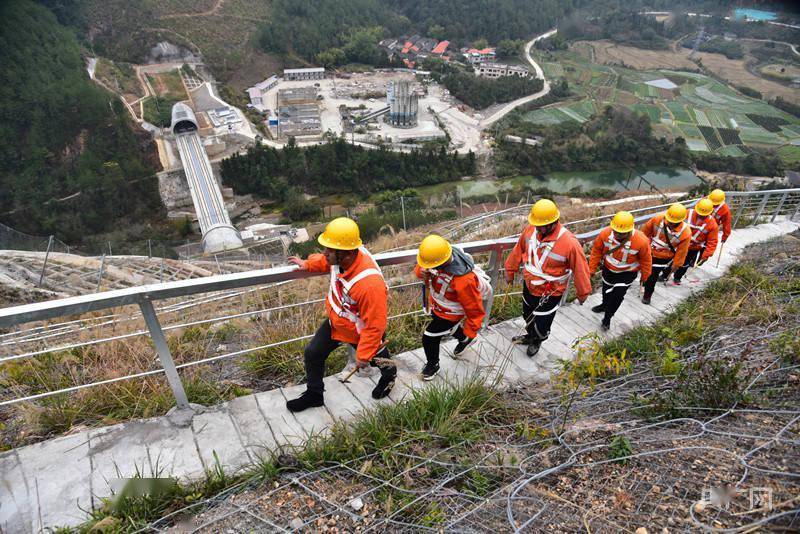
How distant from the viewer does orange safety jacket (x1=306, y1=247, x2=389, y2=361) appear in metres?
2.29

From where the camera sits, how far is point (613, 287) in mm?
3979

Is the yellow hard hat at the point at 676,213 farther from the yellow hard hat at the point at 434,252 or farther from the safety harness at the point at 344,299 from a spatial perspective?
the safety harness at the point at 344,299

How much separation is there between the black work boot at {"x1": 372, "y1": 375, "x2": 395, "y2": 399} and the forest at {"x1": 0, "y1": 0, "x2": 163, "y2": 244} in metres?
33.1

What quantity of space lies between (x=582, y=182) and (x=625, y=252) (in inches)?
1452

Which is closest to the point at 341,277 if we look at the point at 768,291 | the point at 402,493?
the point at 402,493

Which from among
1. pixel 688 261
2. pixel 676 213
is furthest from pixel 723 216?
pixel 676 213

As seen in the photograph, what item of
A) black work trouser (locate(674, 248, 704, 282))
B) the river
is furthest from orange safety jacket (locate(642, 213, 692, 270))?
the river

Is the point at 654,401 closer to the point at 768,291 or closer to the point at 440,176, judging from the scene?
the point at 768,291

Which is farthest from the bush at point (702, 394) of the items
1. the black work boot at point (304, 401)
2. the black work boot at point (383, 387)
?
the black work boot at point (304, 401)

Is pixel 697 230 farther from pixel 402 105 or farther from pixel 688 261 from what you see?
pixel 402 105

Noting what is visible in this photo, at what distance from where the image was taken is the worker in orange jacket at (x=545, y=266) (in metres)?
3.12

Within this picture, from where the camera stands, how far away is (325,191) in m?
35.3

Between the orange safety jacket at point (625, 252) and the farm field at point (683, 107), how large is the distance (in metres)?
45.0

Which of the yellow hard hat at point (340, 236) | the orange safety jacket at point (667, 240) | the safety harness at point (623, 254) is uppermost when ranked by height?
the yellow hard hat at point (340, 236)
